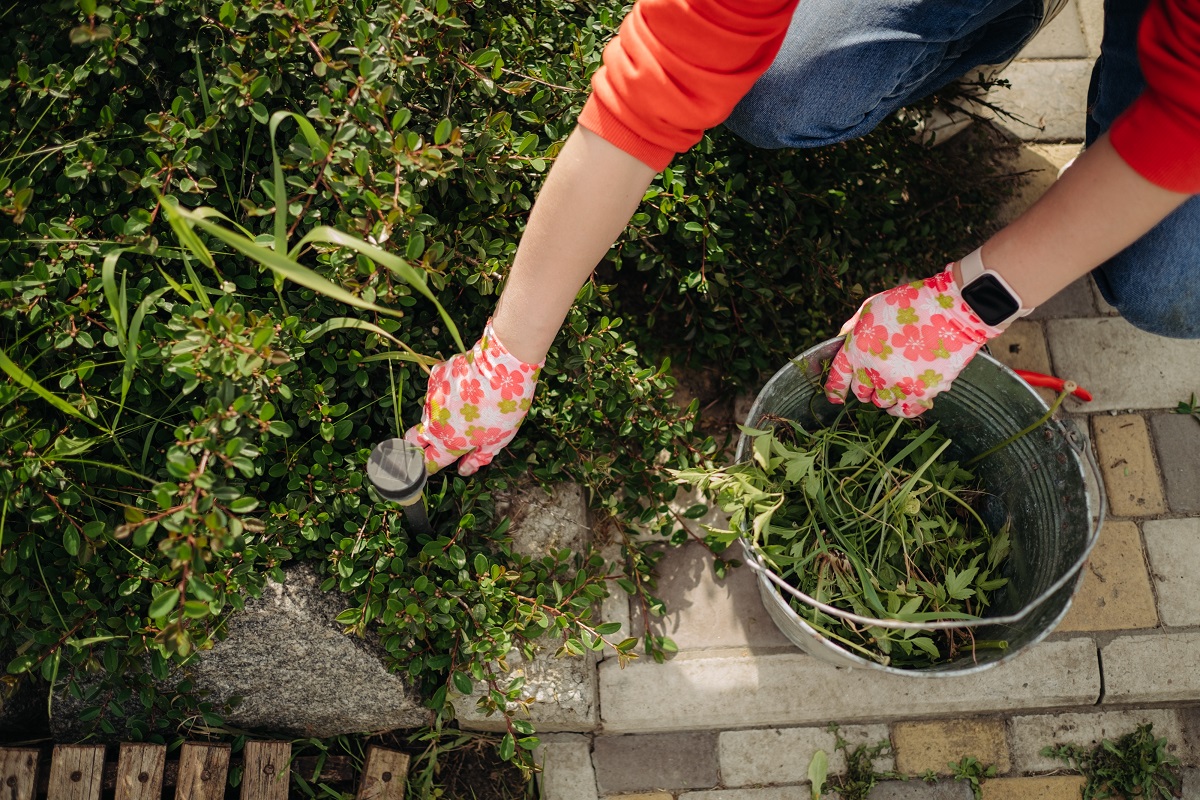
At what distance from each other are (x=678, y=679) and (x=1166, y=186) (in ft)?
5.16

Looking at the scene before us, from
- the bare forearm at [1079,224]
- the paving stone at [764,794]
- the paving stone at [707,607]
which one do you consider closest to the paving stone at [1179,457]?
the bare forearm at [1079,224]

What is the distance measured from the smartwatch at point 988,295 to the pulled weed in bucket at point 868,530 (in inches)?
14.3

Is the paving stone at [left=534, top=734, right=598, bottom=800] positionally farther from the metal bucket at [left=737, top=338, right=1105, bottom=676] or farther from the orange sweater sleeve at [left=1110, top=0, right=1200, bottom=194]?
the orange sweater sleeve at [left=1110, top=0, right=1200, bottom=194]

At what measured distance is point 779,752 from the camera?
233 cm

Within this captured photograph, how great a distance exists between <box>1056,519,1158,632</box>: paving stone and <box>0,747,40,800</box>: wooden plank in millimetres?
2637

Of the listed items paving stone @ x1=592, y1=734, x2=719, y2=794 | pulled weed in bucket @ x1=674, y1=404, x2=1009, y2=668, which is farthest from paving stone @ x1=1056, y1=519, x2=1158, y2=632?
paving stone @ x1=592, y1=734, x2=719, y2=794

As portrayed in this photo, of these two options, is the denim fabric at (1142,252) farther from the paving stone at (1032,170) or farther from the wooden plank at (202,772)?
the wooden plank at (202,772)

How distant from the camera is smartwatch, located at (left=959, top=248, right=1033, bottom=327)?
69.3 inches

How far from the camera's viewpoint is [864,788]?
7.54 ft

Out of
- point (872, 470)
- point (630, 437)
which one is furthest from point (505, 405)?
point (872, 470)

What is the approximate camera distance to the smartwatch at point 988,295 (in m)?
1.76

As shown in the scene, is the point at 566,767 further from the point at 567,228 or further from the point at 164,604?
the point at 567,228

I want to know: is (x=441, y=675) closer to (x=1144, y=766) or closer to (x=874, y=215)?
(x=874, y=215)

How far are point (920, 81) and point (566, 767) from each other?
1.96 m
